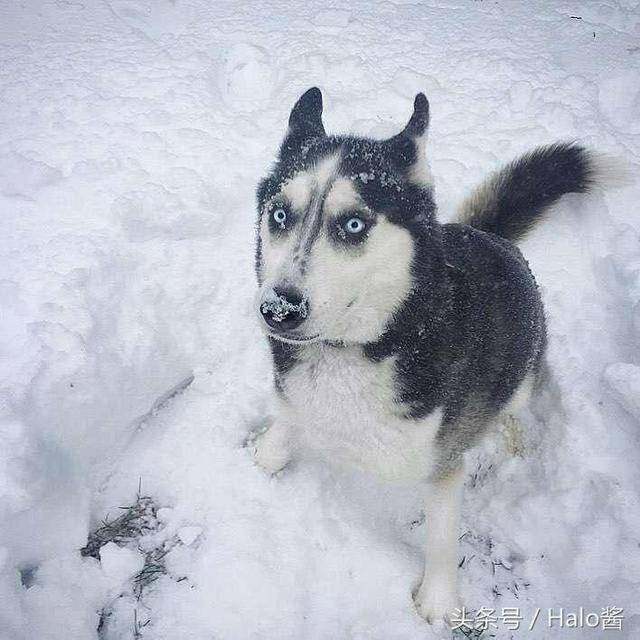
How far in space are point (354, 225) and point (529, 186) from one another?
6.51 feet

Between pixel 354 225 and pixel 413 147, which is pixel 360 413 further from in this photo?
pixel 413 147

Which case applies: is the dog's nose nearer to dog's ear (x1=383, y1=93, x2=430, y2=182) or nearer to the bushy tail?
dog's ear (x1=383, y1=93, x2=430, y2=182)

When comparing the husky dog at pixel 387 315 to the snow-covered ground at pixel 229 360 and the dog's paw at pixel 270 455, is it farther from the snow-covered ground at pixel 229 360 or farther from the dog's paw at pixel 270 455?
the snow-covered ground at pixel 229 360

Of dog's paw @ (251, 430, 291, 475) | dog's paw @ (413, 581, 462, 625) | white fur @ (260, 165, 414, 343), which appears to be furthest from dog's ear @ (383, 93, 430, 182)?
dog's paw @ (413, 581, 462, 625)

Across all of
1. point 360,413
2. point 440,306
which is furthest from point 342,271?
point 360,413

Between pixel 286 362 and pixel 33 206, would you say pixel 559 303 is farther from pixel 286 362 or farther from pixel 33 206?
pixel 33 206

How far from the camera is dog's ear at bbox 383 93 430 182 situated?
221 centimetres

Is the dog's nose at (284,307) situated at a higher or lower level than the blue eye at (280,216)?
lower

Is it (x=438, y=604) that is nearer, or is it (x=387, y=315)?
(x=387, y=315)

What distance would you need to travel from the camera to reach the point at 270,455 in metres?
2.92

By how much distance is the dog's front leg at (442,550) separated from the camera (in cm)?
247

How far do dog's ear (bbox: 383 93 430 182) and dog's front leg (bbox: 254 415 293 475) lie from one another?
58.5 inches

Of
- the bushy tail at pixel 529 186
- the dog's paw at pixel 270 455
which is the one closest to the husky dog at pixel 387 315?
the dog's paw at pixel 270 455

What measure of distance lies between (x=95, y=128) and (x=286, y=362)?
3304 mm
